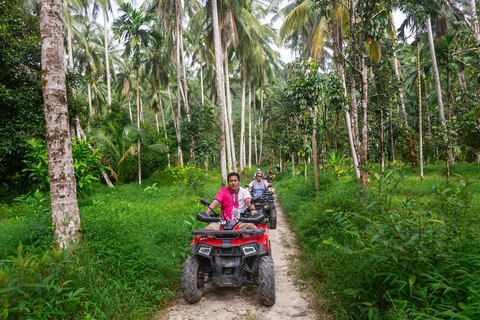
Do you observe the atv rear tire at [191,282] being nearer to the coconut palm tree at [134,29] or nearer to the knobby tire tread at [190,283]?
the knobby tire tread at [190,283]

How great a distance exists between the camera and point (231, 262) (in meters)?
3.23

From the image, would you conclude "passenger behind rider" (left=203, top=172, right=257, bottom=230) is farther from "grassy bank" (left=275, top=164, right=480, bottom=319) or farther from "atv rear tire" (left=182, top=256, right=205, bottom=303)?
"grassy bank" (left=275, top=164, right=480, bottom=319)

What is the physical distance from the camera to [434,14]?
14.3 m

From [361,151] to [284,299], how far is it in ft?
15.2

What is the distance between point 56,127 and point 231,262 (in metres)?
2.93

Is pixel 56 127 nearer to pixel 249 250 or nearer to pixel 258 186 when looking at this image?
pixel 249 250

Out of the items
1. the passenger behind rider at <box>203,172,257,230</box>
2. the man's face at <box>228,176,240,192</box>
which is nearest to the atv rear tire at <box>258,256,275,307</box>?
the passenger behind rider at <box>203,172,257,230</box>

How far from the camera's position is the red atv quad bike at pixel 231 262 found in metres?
3.20

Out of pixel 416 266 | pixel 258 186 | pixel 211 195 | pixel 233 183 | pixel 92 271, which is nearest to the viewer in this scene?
pixel 416 266

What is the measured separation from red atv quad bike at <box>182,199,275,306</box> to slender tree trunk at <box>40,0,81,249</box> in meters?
1.71

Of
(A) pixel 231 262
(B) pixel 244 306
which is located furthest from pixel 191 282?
(B) pixel 244 306

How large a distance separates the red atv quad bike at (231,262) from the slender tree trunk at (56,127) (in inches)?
67.4

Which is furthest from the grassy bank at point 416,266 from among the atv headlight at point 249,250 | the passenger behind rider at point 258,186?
the passenger behind rider at point 258,186

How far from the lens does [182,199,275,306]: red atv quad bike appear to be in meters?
3.20
